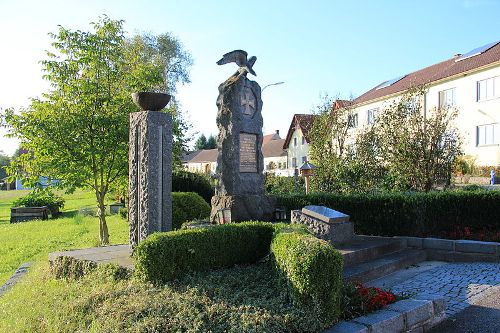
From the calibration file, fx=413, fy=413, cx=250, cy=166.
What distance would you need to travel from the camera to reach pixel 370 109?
33781mm

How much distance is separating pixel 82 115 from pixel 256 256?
6.34 m

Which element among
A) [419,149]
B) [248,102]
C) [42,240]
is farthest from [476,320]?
[42,240]

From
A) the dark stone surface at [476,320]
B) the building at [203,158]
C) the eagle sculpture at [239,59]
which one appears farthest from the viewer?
the building at [203,158]

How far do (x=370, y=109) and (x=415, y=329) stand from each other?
1221 inches

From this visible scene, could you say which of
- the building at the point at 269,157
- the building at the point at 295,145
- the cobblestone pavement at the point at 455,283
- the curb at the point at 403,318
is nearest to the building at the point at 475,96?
the cobblestone pavement at the point at 455,283

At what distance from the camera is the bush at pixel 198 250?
15.8 ft

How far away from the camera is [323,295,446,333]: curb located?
4047mm

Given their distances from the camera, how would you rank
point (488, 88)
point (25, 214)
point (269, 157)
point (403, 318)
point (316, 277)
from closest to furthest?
point (316, 277)
point (403, 318)
point (25, 214)
point (488, 88)
point (269, 157)

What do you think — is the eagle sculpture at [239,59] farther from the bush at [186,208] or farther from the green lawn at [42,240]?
the green lawn at [42,240]

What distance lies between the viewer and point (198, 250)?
5.21 meters

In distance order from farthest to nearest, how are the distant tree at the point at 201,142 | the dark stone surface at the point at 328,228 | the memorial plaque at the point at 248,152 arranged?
the distant tree at the point at 201,142 < the memorial plaque at the point at 248,152 < the dark stone surface at the point at 328,228

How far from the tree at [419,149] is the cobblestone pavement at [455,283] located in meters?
4.96

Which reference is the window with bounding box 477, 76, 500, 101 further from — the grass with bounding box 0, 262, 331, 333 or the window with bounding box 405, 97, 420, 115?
the grass with bounding box 0, 262, 331, 333

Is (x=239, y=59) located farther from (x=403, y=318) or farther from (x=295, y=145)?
(x=295, y=145)
